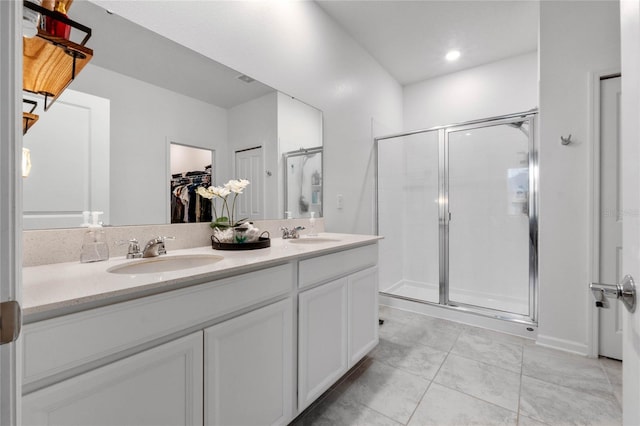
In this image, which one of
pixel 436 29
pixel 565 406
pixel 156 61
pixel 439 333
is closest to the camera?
pixel 156 61

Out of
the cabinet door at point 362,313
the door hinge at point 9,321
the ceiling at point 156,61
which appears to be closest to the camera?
→ the door hinge at point 9,321

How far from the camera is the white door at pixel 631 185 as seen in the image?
50 centimetres

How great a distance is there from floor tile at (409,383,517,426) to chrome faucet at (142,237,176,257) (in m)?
1.40

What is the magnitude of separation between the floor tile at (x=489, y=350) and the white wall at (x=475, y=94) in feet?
7.74

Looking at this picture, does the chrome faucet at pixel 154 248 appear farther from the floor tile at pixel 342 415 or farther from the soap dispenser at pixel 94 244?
the floor tile at pixel 342 415

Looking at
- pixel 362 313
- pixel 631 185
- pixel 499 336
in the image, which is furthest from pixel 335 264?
pixel 499 336

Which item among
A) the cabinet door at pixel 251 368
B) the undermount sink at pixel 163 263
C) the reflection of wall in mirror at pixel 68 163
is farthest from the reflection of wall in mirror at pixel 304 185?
the reflection of wall in mirror at pixel 68 163

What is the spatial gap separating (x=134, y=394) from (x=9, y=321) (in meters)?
0.57

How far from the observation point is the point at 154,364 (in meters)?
0.79

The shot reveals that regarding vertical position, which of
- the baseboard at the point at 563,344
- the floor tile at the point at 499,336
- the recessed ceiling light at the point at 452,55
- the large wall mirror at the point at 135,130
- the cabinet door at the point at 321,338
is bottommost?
the floor tile at the point at 499,336

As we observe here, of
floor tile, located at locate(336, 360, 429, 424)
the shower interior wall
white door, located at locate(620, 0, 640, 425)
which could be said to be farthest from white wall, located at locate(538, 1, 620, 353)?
white door, located at locate(620, 0, 640, 425)

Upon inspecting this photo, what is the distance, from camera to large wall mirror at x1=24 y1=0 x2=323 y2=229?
1.02 m

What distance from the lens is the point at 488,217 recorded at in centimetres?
294

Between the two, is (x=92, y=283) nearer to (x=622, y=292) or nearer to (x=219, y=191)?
(x=219, y=191)
